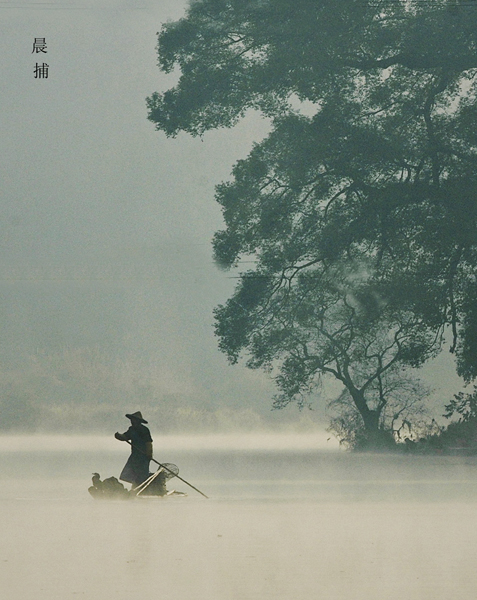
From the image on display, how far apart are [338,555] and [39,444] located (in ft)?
125

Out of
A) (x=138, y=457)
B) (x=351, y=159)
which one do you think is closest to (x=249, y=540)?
(x=138, y=457)

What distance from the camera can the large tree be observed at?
3309 cm

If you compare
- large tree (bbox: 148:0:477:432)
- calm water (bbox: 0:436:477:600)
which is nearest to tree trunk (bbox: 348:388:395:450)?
large tree (bbox: 148:0:477:432)

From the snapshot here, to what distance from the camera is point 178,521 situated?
48.6ft

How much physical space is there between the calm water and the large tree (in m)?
9.44

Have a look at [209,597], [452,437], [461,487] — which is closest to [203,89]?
[452,437]

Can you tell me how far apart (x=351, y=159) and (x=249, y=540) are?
22.5 m

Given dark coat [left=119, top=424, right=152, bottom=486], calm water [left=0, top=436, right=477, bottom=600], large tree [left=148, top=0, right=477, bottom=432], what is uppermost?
large tree [left=148, top=0, right=477, bottom=432]

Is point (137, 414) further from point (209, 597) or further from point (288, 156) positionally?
point (288, 156)

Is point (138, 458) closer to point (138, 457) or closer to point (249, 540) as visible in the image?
point (138, 457)

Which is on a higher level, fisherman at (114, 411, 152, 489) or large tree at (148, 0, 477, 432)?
large tree at (148, 0, 477, 432)

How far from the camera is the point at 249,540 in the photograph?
12.3m

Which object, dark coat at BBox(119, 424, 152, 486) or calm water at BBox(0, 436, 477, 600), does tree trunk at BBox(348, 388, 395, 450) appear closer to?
calm water at BBox(0, 436, 477, 600)

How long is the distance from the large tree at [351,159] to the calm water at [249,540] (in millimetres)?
9444
